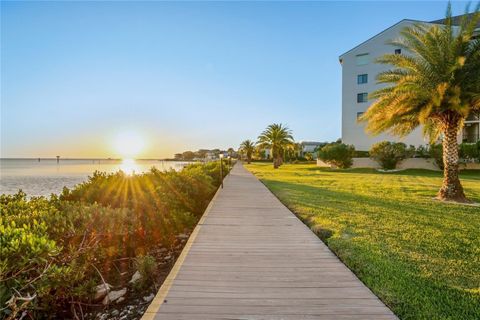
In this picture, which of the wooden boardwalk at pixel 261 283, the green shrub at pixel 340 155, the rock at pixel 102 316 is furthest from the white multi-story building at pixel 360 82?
the rock at pixel 102 316

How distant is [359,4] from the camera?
46.4ft

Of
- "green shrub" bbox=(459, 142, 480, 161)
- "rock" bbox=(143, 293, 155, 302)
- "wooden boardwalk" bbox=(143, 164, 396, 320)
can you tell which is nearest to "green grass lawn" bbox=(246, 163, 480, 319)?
"wooden boardwalk" bbox=(143, 164, 396, 320)

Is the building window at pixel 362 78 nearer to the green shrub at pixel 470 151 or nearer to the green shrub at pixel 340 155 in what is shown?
the green shrub at pixel 340 155

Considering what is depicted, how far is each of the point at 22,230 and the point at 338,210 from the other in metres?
8.11

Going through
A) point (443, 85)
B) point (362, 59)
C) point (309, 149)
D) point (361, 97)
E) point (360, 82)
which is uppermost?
point (362, 59)

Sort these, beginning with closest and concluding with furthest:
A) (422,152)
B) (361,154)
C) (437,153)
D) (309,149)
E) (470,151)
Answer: (470,151) < (437,153) < (422,152) < (361,154) < (309,149)

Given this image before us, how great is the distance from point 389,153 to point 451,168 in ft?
61.7

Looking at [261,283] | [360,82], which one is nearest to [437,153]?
[360,82]

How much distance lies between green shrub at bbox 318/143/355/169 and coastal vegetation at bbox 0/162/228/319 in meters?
26.1

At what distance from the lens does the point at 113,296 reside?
418 centimetres

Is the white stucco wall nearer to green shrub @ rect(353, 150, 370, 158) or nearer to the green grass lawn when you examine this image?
green shrub @ rect(353, 150, 370, 158)

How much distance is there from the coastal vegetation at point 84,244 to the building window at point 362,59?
1387 inches

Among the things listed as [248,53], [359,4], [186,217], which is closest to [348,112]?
[248,53]

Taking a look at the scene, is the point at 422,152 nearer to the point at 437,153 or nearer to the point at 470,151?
the point at 437,153
